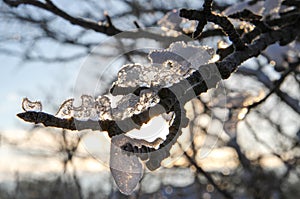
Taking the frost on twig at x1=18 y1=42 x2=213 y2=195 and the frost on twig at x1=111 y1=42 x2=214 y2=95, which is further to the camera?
the frost on twig at x1=111 y1=42 x2=214 y2=95

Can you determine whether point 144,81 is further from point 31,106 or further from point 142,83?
point 31,106

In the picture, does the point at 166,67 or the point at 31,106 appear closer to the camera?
the point at 31,106

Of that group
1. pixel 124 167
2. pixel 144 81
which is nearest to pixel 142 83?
pixel 144 81

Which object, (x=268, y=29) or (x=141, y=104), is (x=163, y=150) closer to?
(x=141, y=104)

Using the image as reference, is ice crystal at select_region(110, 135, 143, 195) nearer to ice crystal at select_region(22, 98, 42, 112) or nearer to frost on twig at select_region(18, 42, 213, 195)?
frost on twig at select_region(18, 42, 213, 195)

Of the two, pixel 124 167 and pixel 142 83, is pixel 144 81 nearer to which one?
pixel 142 83

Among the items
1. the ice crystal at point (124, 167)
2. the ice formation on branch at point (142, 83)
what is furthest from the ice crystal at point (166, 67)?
the ice crystal at point (124, 167)

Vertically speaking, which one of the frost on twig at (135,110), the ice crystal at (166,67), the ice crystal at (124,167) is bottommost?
the ice crystal at (124,167)

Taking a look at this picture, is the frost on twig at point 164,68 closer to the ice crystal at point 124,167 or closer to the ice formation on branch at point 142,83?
the ice formation on branch at point 142,83

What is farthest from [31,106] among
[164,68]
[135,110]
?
[164,68]

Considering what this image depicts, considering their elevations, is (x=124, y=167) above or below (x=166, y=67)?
below

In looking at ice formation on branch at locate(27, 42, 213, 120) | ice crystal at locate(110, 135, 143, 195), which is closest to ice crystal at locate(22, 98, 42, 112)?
ice formation on branch at locate(27, 42, 213, 120)
